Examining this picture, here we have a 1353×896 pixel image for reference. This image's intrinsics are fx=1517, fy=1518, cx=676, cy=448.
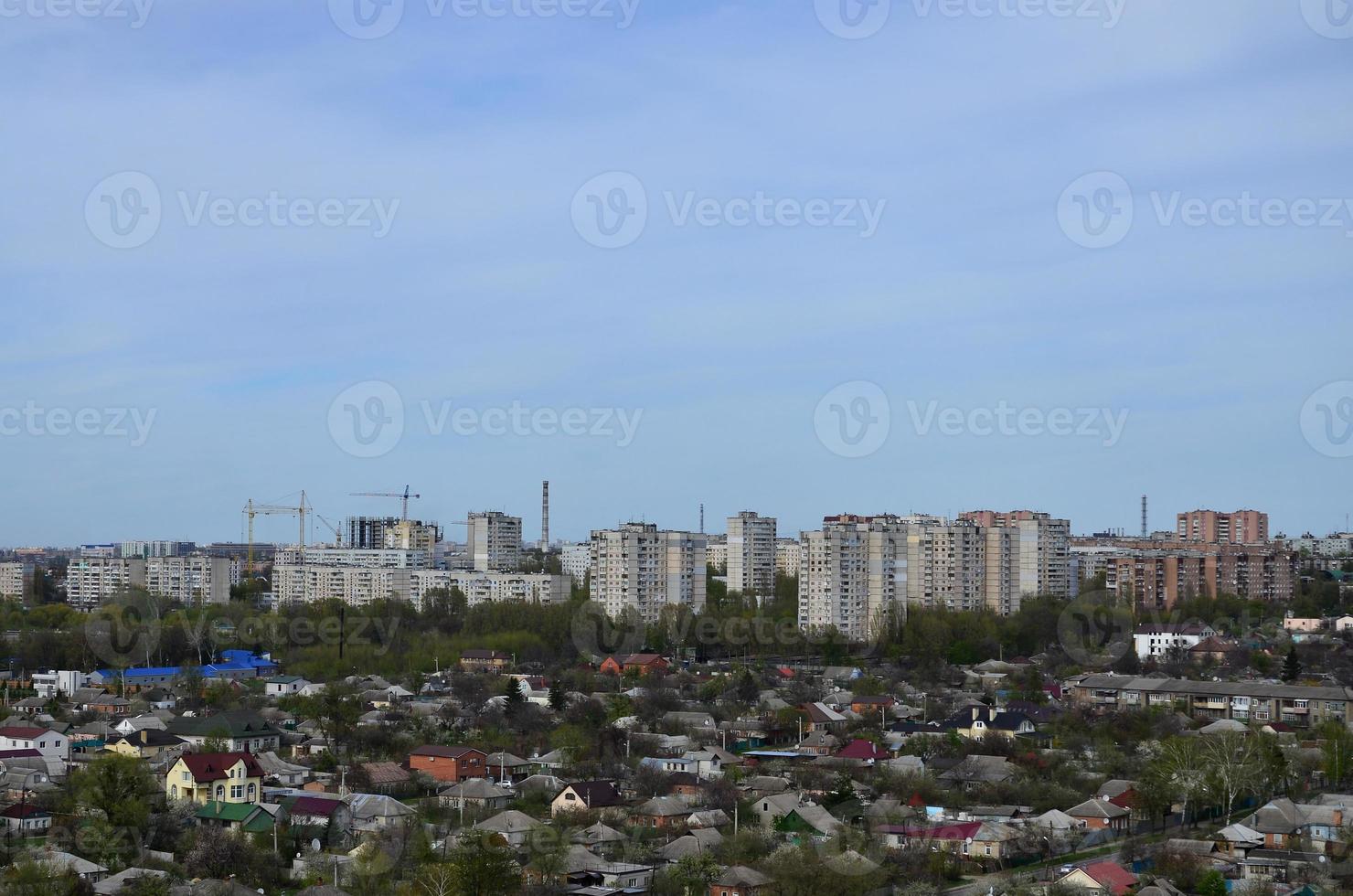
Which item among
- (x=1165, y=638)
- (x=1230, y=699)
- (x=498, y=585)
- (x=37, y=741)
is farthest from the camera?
(x=498, y=585)

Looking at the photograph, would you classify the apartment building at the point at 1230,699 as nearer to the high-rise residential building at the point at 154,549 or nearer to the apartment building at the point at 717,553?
the apartment building at the point at 717,553

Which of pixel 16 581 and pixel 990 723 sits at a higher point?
pixel 16 581

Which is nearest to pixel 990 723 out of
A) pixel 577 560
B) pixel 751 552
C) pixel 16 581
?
pixel 751 552

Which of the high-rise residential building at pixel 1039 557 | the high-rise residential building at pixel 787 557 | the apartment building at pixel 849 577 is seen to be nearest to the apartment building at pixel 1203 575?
the high-rise residential building at pixel 1039 557

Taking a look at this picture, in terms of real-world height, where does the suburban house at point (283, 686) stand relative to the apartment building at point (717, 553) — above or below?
below

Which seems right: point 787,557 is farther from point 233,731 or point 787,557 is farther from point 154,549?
point 154,549
